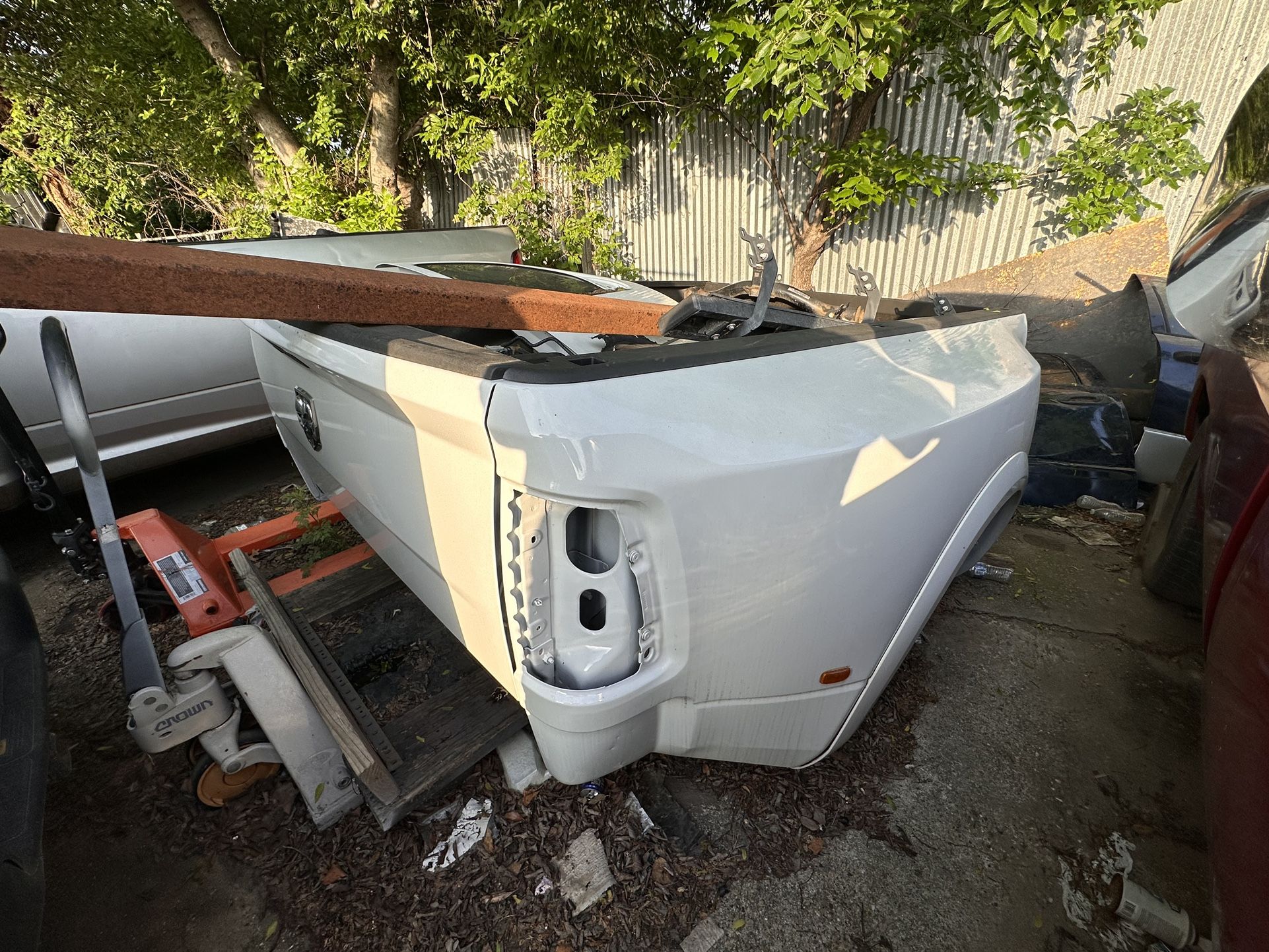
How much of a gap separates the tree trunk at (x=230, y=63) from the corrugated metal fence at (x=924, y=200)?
115 inches

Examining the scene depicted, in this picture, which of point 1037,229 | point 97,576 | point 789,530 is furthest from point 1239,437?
point 1037,229

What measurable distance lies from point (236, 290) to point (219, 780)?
1.47 metres

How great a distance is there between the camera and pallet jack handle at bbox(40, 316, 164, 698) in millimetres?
1632

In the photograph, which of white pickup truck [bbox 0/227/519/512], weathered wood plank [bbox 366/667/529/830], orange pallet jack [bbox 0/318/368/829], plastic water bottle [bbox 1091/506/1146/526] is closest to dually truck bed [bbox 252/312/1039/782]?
weathered wood plank [bbox 366/667/529/830]

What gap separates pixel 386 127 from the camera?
22.4 feet

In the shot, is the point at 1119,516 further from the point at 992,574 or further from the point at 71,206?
the point at 71,206

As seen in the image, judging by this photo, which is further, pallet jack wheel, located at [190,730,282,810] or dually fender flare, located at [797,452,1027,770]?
pallet jack wheel, located at [190,730,282,810]

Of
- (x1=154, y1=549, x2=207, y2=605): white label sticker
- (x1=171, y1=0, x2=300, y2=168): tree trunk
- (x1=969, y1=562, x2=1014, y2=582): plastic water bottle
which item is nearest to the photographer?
(x1=154, y1=549, x2=207, y2=605): white label sticker

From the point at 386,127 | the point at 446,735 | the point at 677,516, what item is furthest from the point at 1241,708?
the point at 386,127

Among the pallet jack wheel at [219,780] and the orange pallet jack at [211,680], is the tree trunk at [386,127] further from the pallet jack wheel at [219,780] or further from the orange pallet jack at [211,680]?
the pallet jack wheel at [219,780]

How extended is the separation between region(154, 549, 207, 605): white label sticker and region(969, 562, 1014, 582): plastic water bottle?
327 centimetres

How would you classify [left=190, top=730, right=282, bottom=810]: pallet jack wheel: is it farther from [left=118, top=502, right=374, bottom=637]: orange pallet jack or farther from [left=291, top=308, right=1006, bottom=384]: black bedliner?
[left=291, top=308, right=1006, bottom=384]: black bedliner

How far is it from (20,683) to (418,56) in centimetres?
711

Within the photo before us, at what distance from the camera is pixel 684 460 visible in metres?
1.07
